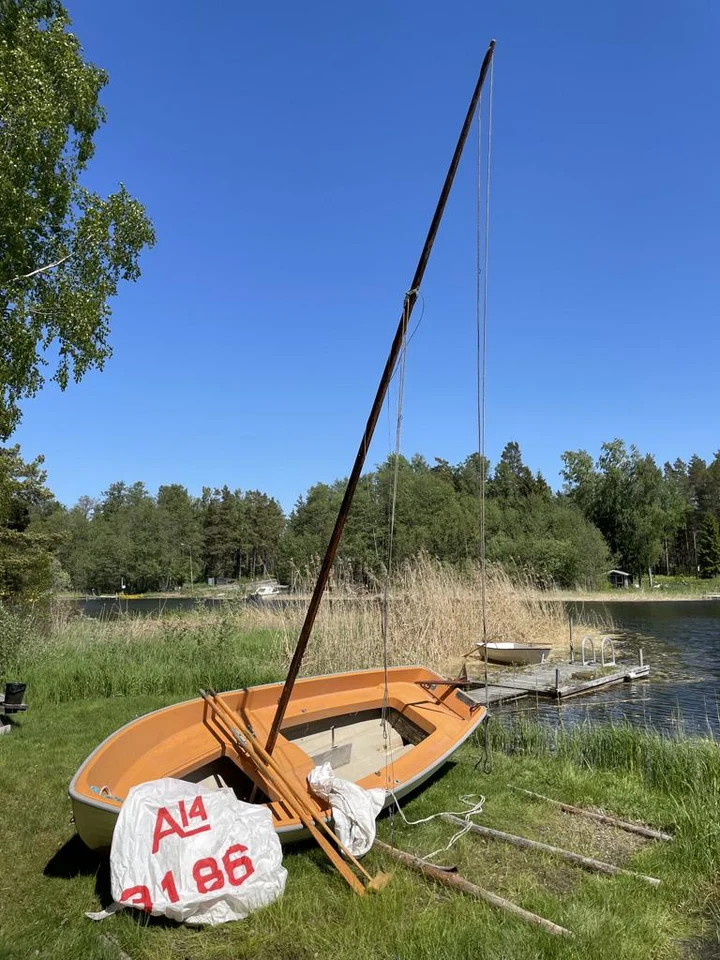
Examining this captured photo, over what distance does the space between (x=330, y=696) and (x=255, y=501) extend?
264 feet

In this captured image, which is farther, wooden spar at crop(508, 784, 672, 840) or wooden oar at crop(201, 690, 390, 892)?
wooden spar at crop(508, 784, 672, 840)

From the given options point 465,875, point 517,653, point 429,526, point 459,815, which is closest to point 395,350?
point 465,875

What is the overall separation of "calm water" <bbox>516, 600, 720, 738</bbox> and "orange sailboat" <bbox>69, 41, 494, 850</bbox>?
9.67ft

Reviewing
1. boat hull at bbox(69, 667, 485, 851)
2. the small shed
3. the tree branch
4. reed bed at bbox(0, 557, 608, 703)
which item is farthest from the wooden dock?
the small shed

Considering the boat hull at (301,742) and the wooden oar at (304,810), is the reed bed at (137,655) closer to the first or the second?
the boat hull at (301,742)

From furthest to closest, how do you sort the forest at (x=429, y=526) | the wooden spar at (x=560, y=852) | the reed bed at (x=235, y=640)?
1. the forest at (x=429, y=526)
2. the reed bed at (x=235, y=640)
3. the wooden spar at (x=560, y=852)

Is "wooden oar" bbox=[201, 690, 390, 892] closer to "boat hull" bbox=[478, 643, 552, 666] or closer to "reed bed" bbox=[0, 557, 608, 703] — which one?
"reed bed" bbox=[0, 557, 608, 703]

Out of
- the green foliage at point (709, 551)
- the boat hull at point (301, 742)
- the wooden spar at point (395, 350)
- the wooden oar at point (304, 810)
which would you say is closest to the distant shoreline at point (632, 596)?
the green foliage at point (709, 551)

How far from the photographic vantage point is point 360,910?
3369mm

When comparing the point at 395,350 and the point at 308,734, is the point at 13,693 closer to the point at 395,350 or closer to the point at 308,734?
the point at 308,734

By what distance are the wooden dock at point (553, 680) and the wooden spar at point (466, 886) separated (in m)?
7.27

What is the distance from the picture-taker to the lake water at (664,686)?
10898mm

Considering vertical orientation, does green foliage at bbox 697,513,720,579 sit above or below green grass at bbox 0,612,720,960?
above

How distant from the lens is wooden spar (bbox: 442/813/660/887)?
12.8 feet
